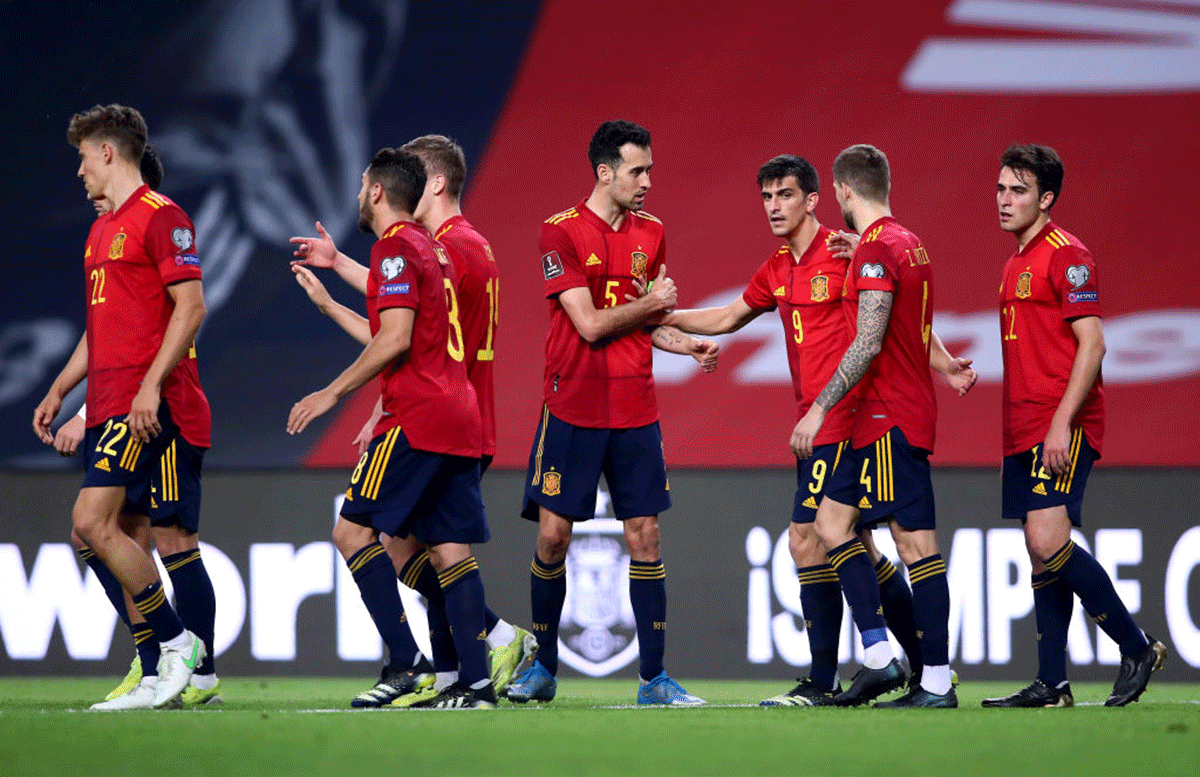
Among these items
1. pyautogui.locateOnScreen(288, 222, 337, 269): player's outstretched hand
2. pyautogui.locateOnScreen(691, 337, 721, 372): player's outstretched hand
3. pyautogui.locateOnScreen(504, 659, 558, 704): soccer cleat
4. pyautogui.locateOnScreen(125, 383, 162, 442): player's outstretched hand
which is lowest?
pyautogui.locateOnScreen(504, 659, 558, 704): soccer cleat

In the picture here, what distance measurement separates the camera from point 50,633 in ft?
27.6

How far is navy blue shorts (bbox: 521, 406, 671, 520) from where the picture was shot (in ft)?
21.1

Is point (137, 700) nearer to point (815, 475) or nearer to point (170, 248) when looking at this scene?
point (170, 248)

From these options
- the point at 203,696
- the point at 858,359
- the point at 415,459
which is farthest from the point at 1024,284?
the point at 203,696

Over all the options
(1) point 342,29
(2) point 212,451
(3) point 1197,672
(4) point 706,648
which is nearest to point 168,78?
(1) point 342,29

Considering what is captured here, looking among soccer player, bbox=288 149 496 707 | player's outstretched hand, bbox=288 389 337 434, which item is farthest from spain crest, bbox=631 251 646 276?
player's outstretched hand, bbox=288 389 337 434

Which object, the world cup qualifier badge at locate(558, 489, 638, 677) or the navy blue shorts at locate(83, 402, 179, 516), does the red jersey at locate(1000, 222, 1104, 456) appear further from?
the navy blue shorts at locate(83, 402, 179, 516)

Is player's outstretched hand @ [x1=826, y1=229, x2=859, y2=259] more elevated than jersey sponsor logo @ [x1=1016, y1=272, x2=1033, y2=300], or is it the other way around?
player's outstretched hand @ [x1=826, y1=229, x2=859, y2=259]

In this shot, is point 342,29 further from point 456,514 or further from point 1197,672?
point 1197,672

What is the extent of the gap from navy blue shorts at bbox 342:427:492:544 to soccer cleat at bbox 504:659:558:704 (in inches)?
29.6

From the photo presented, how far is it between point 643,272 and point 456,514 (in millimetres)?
1485

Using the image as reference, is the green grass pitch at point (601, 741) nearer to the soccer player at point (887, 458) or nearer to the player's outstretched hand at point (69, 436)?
the soccer player at point (887, 458)

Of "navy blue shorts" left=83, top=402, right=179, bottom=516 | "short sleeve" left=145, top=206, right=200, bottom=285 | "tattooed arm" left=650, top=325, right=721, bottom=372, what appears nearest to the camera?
"navy blue shorts" left=83, top=402, right=179, bottom=516

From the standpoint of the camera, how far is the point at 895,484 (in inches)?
230
